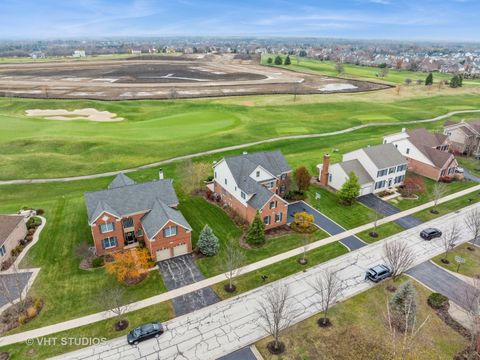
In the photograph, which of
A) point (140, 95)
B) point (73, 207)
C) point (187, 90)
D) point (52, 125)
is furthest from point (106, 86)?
point (73, 207)

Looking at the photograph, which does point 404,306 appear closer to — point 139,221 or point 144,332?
point 144,332

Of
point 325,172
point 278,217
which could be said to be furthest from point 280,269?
point 325,172

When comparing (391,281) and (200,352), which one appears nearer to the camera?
(200,352)

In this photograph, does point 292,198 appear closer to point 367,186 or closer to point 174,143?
point 367,186

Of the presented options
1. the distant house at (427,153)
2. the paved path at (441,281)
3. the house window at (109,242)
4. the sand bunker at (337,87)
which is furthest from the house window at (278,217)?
the sand bunker at (337,87)

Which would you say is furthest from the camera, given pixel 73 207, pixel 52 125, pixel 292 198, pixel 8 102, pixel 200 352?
pixel 8 102

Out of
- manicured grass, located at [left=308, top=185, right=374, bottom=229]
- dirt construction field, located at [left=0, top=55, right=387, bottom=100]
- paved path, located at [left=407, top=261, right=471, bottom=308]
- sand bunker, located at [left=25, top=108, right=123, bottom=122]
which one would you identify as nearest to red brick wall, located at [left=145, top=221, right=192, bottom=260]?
manicured grass, located at [left=308, top=185, right=374, bottom=229]

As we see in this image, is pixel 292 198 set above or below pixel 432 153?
below
